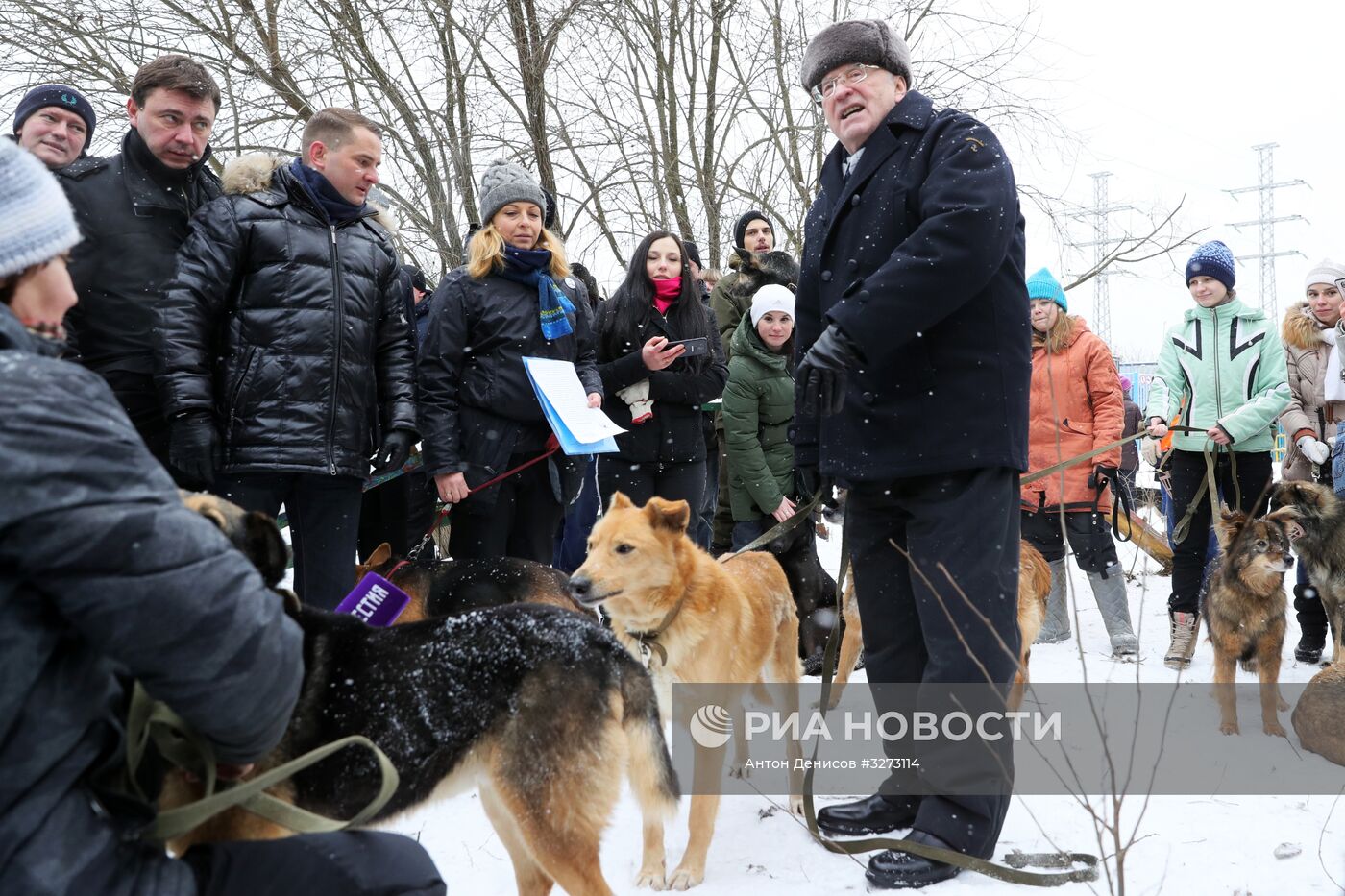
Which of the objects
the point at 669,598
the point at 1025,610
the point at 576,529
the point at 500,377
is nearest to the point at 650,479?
the point at 500,377

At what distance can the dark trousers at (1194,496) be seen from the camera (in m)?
5.62

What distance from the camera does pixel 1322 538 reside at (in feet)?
17.0

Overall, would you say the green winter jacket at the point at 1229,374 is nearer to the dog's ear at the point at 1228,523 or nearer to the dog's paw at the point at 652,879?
the dog's ear at the point at 1228,523

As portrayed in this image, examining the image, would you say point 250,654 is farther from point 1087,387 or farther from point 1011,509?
point 1087,387

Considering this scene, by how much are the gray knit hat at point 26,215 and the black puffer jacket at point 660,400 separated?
12.0ft

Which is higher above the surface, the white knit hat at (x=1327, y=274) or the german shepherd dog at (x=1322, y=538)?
the white knit hat at (x=1327, y=274)

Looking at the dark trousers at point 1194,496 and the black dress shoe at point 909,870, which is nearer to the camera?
the black dress shoe at point 909,870

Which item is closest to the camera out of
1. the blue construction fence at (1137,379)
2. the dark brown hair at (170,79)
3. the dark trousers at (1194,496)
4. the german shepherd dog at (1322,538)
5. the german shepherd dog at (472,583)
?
the dark brown hair at (170,79)

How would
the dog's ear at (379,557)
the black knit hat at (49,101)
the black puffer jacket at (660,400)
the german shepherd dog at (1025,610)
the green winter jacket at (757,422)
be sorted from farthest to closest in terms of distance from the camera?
the green winter jacket at (757,422) → the black puffer jacket at (660,400) → the german shepherd dog at (1025,610) → the dog's ear at (379,557) → the black knit hat at (49,101)

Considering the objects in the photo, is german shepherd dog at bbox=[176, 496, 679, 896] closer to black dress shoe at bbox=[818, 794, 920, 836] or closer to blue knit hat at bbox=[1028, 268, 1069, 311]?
black dress shoe at bbox=[818, 794, 920, 836]

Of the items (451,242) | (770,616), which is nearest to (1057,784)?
(770,616)

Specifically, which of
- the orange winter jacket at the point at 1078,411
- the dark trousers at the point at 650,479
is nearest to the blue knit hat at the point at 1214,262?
the orange winter jacket at the point at 1078,411

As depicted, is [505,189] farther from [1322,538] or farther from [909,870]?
[1322,538]

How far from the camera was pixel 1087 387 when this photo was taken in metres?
6.17
